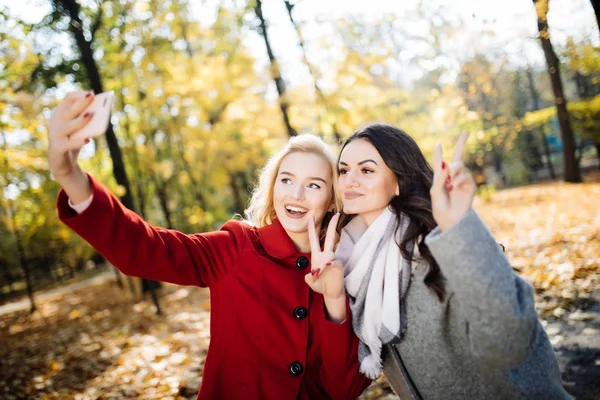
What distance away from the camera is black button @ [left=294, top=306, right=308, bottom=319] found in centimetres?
180

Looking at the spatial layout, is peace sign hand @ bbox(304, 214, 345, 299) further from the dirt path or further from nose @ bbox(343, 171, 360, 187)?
the dirt path

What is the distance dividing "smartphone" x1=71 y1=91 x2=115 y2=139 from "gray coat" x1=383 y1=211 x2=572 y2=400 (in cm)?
119

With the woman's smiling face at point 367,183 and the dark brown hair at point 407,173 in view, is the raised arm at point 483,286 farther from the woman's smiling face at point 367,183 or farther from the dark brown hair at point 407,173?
the woman's smiling face at point 367,183

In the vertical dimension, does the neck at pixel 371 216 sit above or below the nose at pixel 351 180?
below

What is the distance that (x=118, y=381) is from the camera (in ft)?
13.8

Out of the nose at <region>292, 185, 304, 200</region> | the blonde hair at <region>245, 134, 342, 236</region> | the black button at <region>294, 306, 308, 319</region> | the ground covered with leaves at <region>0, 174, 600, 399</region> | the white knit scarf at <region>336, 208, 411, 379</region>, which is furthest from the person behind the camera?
the ground covered with leaves at <region>0, 174, 600, 399</region>

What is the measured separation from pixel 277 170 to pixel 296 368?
3.68 feet

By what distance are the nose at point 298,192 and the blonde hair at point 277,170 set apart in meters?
0.23

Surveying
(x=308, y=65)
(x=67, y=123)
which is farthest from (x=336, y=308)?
(x=308, y=65)

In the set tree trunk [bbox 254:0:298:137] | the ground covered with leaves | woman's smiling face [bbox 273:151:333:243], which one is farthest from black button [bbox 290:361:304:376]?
tree trunk [bbox 254:0:298:137]

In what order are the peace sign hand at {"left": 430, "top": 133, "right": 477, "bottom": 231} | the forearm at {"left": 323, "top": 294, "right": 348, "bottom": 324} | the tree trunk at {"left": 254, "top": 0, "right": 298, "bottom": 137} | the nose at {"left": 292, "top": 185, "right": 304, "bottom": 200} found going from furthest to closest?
the tree trunk at {"left": 254, "top": 0, "right": 298, "bottom": 137}, the nose at {"left": 292, "top": 185, "right": 304, "bottom": 200}, the forearm at {"left": 323, "top": 294, "right": 348, "bottom": 324}, the peace sign hand at {"left": 430, "top": 133, "right": 477, "bottom": 231}

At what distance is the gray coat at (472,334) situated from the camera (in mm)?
1225

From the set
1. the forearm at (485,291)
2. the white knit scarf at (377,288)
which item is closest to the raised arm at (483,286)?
the forearm at (485,291)

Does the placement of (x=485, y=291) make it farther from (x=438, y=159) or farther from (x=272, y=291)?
(x=272, y=291)
